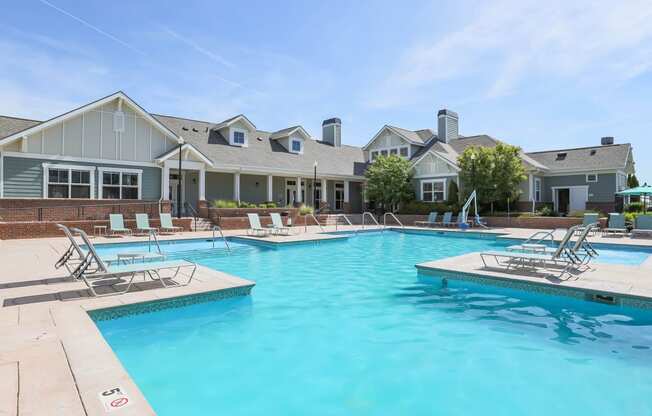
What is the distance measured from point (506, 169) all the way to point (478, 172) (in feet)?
5.27

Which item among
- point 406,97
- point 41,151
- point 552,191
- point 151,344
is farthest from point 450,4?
point 552,191

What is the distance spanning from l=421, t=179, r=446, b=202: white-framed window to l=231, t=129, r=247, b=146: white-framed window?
42.8 feet

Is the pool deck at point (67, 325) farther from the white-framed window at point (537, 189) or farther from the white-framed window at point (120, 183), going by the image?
the white-framed window at point (537, 189)

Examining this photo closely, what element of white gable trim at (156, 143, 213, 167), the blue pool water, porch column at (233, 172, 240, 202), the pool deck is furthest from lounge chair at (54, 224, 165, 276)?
porch column at (233, 172, 240, 202)

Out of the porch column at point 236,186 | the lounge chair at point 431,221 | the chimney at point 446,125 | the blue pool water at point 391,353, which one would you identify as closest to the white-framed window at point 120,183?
the porch column at point 236,186

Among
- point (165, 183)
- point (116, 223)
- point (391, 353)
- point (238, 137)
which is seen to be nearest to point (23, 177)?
point (116, 223)

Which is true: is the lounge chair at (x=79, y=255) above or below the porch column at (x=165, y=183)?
below

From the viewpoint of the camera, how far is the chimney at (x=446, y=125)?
31.9 m

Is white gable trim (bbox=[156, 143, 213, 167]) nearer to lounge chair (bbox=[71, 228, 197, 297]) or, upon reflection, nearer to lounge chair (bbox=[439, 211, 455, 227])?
lounge chair (bbox=[439, 211, 455, 227])

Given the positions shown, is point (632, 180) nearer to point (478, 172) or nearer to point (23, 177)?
point (478, 172)

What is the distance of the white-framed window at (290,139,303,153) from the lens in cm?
2871

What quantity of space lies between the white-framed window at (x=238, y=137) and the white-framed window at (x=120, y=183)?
7.01 metres

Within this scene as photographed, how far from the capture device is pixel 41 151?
17406mm

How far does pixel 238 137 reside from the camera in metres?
25.9
